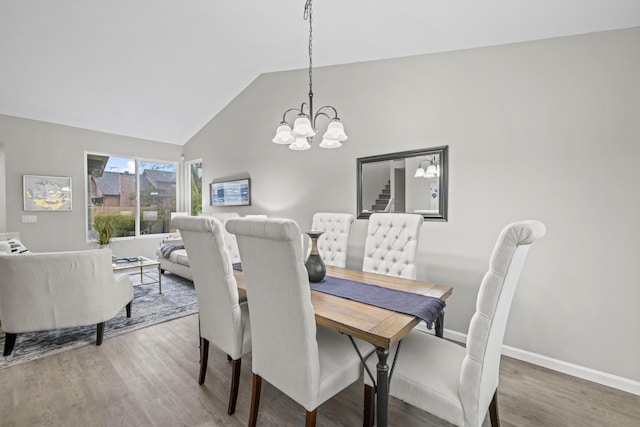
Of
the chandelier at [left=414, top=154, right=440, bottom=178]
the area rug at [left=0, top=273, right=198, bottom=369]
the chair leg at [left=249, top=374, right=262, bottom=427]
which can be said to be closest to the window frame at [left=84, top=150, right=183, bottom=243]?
the area rug at [left=0, top=273, right=198, bottom=369]

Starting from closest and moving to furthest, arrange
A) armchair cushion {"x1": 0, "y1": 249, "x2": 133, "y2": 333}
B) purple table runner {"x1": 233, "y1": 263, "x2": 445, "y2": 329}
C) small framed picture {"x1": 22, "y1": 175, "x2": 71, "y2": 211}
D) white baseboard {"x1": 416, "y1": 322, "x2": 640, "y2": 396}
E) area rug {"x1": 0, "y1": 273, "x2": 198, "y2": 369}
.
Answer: purple table runner {"x1": 233, "y1": 263, "x2": 445, "y2": 329} < white baseboard {"x1": 416, "y1": 322, "x2": 640, "y2": 396} < armchair cushion {"x1": 0, "y1": 249, "x2": 133, "y2": 333} < area rug {"x1": 0, "y1": 273, "x2": 198, "y2": 369} < small framed picture {"x1": 22, "y1": 175, "x2": 71, "y2": 211}

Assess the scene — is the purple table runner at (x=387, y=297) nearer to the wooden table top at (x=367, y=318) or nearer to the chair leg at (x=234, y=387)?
the wooden table top at (x=367, y=318)

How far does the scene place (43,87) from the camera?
3.88 meters

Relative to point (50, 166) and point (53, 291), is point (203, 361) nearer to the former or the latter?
point (53, 291)

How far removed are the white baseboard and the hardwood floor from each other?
0.15ft

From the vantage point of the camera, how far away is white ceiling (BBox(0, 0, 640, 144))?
207 centimetres

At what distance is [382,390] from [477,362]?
414mm

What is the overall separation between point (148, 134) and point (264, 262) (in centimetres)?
571

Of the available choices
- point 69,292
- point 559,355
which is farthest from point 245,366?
point 559,355

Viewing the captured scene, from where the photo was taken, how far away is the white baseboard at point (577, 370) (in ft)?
6.25

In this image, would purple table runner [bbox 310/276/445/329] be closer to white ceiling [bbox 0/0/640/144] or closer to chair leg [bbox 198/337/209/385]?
chair leg [bbox 198/337/209/385]

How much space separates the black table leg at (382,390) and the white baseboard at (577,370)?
1.73 meters

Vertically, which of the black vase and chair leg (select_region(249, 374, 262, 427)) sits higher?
the black vase

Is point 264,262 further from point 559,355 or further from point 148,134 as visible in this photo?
point 148,134
